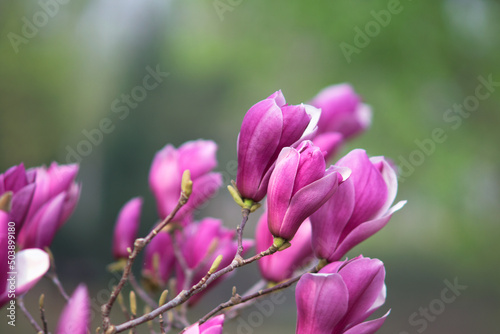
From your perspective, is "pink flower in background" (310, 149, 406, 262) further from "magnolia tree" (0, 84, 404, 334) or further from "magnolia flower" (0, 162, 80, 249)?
"magnolia flower" (0, 162, 80, 249)

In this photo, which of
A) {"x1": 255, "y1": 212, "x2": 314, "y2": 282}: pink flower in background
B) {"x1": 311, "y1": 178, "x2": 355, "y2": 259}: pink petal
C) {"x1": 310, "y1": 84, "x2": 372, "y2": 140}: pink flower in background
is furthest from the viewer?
{"x1": 310, "y1": 84, "x2": 372, "y2": 140}: pink flower in background

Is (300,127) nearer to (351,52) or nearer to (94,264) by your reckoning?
(351,52)

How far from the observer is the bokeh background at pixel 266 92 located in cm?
381

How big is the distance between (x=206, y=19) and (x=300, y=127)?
6.91m

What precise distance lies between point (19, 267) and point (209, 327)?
15 centimetres

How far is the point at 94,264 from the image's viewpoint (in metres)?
6.63

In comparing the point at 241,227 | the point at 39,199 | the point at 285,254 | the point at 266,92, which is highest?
the point at 39,199

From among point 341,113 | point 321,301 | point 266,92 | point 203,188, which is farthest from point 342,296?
point 266,92

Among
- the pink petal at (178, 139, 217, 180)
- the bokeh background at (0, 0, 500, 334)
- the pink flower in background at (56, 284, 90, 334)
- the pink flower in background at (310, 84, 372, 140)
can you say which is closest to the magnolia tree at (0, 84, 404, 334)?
the pink flower in background at (56, 284, 90, 334)

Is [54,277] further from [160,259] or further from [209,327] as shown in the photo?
[209,327]

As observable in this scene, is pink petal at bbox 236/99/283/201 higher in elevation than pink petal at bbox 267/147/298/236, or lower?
higher

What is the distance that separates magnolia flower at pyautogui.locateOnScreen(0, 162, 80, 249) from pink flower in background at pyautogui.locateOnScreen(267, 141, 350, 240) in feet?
0.71

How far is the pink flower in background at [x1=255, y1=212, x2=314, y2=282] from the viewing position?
2.07 ft

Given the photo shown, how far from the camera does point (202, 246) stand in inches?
28.3
